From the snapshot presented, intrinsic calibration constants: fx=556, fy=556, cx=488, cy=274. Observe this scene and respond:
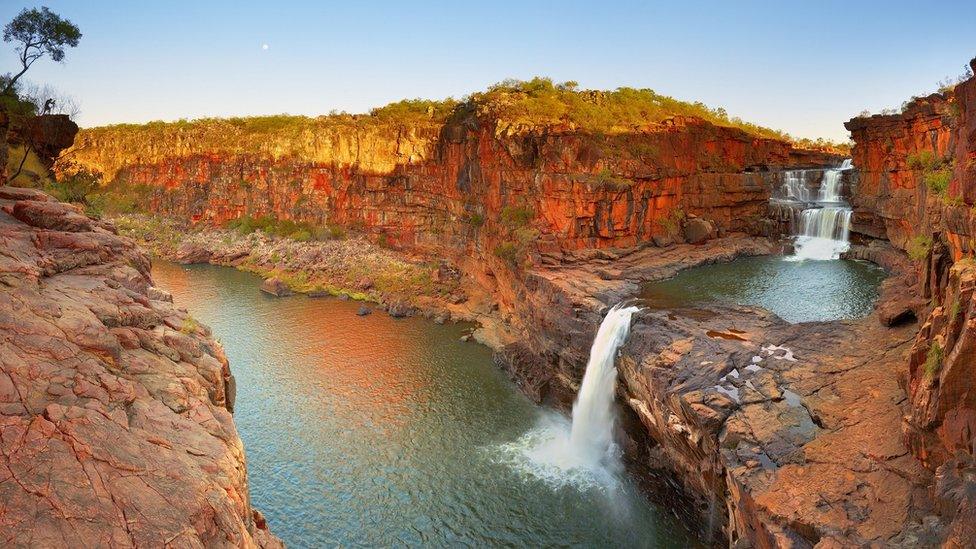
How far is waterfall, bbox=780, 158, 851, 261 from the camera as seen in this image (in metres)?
37.0

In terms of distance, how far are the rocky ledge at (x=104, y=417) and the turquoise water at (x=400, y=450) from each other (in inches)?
297

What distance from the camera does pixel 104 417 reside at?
346 inches

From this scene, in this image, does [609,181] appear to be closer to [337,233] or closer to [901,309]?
[901,309]

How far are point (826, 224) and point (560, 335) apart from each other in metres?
23.2

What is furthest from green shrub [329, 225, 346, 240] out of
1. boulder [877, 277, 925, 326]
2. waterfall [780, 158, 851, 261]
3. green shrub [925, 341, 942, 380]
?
green shrub [925, 341, 942, 380]

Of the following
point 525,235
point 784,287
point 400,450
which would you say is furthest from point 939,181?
point 400,450

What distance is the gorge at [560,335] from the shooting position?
11.2 meters

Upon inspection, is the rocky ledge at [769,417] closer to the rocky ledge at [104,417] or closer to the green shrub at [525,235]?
the green shrub at [525,235]

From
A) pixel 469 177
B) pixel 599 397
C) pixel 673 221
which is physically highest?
pixel 469 177

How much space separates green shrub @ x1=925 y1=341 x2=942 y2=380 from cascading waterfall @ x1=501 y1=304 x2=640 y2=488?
10817 millimetres

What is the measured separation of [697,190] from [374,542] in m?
34.2

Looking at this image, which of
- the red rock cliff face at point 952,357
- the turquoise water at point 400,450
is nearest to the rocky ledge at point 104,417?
the turquoise water at point 400,450

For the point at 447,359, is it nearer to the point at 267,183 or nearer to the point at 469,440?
the point at 469,440

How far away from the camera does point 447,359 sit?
3175 cm
